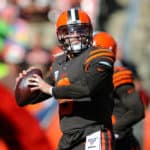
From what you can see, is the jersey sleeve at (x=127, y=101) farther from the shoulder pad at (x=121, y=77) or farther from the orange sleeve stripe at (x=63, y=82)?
the orange sleeve stripe at (x=63, y=82)

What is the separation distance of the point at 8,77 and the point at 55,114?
0.83 meters

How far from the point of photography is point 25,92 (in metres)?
5.72

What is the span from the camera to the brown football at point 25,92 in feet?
18.7

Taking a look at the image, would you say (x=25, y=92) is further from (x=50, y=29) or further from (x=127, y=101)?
(x=50, y=29)

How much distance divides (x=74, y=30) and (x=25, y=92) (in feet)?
1.88

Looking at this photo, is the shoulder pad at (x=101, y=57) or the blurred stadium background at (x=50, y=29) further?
the blurred stadium background at (x=50, y=29)

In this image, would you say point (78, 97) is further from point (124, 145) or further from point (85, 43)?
point (124, 145)

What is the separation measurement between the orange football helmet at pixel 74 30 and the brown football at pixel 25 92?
0.31 m

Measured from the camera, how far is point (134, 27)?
45.0 ft

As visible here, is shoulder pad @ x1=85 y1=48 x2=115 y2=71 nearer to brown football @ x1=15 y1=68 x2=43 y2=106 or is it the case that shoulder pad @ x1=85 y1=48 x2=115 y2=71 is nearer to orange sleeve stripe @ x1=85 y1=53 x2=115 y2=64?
orange sleeve stripe @ x1=85 y1=53 x2=115 y2=64

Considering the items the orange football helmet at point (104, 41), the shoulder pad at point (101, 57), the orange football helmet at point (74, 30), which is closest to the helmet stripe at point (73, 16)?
the orange football helmet at point (74, 30)

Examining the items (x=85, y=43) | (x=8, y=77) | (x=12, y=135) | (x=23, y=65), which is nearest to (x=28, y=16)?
(x=23, y=65)

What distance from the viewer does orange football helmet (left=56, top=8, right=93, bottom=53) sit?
5.56 metres

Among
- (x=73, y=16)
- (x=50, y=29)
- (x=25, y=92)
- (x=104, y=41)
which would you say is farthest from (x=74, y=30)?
(x=50, y=29)
